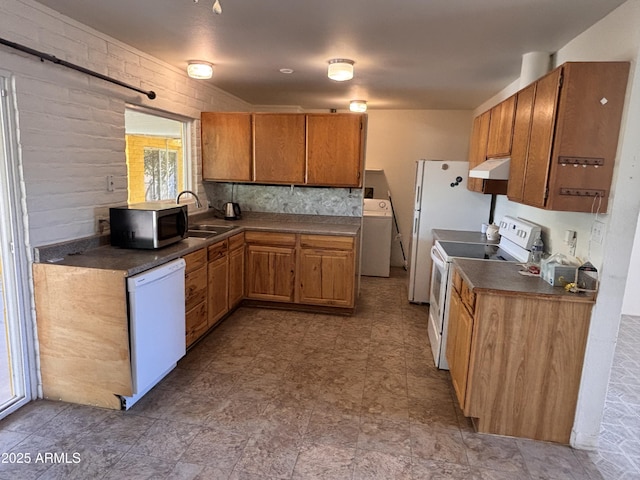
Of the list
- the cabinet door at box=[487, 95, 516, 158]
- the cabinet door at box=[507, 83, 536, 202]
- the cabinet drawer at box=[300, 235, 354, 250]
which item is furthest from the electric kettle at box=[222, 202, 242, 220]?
the cabinet door at box=[507, 83, 536, 202]

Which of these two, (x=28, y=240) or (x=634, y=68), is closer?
(x=634, y=68)

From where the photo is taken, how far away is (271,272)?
4145 mm

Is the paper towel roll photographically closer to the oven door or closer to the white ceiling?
the white ceiling

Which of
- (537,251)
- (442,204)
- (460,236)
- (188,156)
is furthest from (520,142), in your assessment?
(188,156)

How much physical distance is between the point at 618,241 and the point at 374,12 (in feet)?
5.81

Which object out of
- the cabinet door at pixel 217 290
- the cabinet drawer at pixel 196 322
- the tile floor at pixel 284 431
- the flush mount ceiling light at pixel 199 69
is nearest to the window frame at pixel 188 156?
the flush mount ceiling light at pixel 199 69

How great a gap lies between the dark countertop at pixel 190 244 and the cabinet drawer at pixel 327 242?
0.05m

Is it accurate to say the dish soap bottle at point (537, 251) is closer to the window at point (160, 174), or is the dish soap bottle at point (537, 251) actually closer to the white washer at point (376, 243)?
the white washer at point (376, 243)

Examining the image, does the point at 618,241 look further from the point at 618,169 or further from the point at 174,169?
the point at 174,169

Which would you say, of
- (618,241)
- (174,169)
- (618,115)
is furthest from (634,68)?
(174,169)

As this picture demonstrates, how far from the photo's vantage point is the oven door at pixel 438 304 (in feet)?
9.98

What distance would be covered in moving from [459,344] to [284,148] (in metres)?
2.69

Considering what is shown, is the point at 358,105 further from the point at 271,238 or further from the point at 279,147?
the point at 271,238

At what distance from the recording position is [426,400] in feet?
8.66
